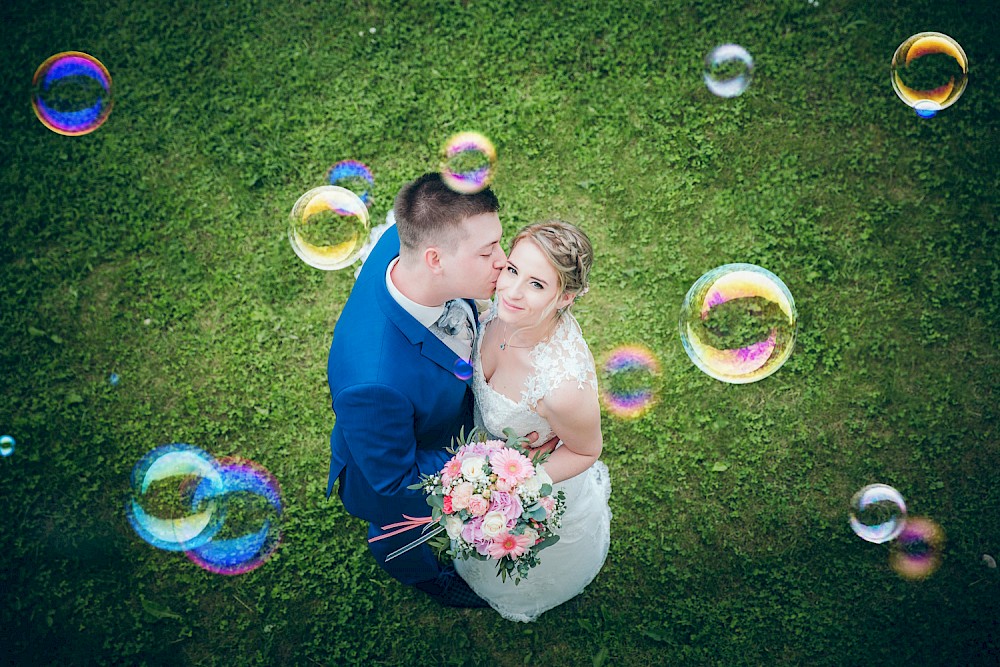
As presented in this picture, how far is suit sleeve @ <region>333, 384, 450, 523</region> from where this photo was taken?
3.34 m

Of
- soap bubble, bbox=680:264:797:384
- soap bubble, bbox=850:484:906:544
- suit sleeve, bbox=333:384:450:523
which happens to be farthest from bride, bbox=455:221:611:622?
soap bubble, bbox=850:484:906:544

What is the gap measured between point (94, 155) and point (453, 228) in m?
4.90

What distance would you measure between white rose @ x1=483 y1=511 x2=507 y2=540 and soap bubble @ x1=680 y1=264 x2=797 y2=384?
7.52ft

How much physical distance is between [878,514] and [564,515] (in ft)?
8.53

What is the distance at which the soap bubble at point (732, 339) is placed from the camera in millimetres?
4680

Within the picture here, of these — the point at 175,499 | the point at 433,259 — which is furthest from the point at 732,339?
the point at 175,499

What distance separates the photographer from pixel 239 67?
660 cm

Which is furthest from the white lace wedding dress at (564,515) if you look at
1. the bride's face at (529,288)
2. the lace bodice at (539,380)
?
the bride's face at (529,288)

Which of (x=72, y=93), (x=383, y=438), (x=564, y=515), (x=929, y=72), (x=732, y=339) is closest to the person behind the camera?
(x=383, y=438)

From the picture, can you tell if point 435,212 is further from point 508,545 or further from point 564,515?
point 564,515

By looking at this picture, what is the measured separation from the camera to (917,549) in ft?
16.5

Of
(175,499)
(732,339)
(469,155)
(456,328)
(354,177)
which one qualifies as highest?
(469,155)

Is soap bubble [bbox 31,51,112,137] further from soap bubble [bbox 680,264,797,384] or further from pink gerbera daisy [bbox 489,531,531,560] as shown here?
soap bubble [bbox 680,264,797,384]

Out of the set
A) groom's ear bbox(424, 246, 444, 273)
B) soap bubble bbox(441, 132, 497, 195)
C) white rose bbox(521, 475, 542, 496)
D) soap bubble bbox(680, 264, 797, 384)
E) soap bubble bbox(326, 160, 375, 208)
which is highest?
soap bubble bbox(441, 132, 497, 195)
